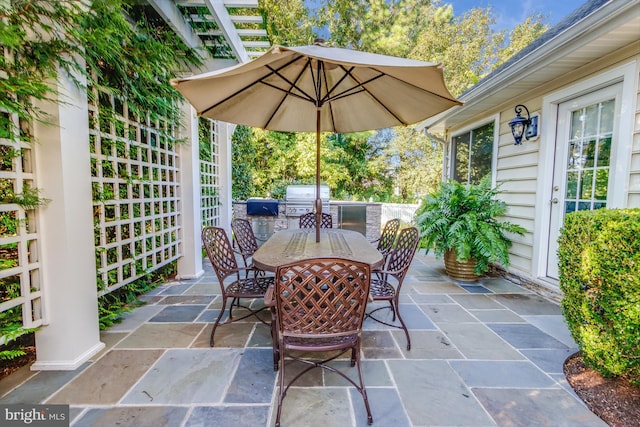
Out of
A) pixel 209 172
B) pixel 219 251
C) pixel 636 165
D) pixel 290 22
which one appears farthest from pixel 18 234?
pixel 290 22

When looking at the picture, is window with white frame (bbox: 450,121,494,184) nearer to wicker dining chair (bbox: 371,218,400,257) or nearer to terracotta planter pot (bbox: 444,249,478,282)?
terracotta planter pot (bbox: 444,249,478,282)

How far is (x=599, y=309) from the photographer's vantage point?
5.33 ft

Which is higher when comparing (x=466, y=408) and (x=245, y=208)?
(x=245, y=208)

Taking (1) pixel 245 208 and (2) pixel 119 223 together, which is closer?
(2) pixel 119 223

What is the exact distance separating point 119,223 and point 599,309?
3393 mm

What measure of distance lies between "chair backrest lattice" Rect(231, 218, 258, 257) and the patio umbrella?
923 millimetres

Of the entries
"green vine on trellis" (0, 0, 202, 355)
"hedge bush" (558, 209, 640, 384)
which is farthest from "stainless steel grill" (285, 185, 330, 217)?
"hedge bush" (558, 209, 640, 384)

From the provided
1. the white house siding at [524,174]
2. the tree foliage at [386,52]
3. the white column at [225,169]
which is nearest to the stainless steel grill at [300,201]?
the white column at [225,169]

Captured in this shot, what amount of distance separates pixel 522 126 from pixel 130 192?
4.19 meters

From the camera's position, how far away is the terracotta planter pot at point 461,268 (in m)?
3.59

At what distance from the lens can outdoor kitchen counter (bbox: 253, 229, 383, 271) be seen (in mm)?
1910

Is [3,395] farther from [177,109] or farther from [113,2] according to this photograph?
[177,109]

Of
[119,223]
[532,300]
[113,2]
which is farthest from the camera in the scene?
[532,300]

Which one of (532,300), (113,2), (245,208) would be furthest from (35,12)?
(245,208)
